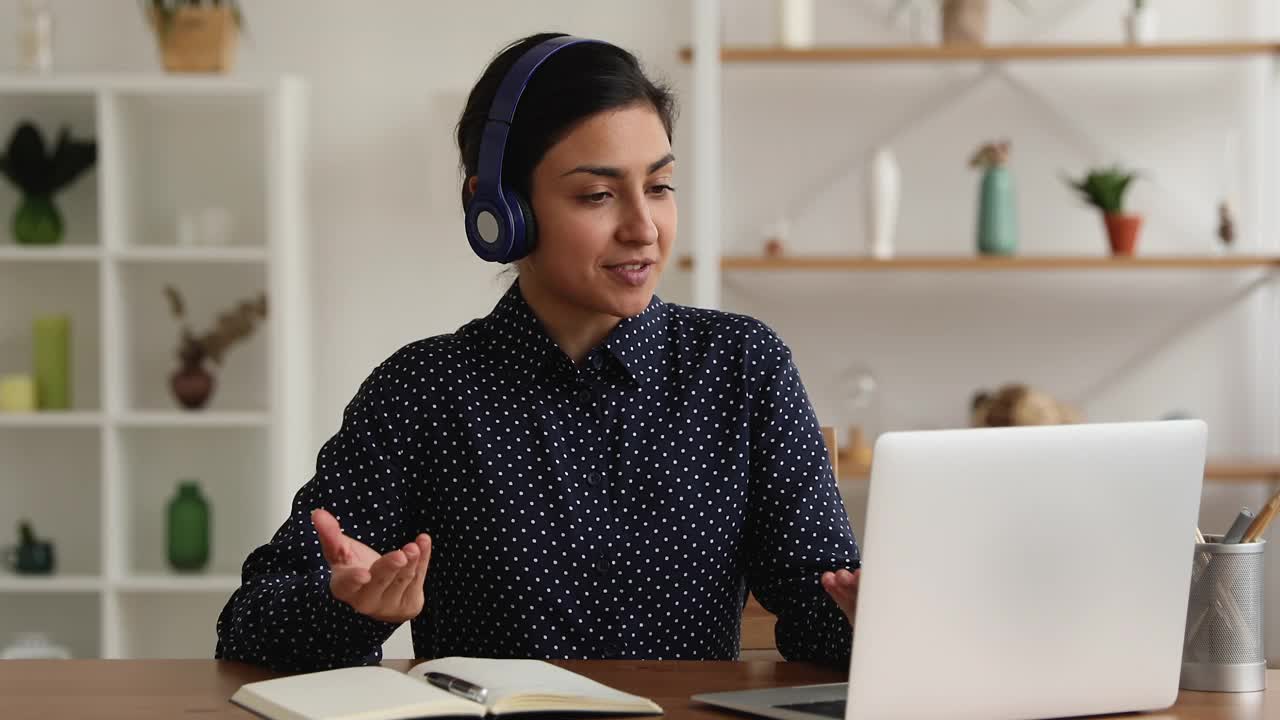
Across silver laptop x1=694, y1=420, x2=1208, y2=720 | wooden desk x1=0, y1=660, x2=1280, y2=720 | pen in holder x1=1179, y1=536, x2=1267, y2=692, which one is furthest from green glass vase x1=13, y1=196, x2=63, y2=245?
pen in holder x1=1179, y1=536, x2=1267, y2=692

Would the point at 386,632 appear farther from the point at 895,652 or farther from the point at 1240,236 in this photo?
the point at 1240,236

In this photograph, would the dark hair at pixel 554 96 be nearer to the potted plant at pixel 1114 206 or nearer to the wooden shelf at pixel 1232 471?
the wooden shelf at pixel 1232 471

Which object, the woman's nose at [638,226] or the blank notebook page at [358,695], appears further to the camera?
the woman's nose at [638,226]

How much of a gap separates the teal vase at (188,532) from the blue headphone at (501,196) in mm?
2064

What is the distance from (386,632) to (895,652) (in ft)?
1.64

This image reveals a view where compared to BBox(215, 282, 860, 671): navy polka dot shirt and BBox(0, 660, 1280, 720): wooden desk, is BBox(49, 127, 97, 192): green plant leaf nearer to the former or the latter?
BBox(215, 282, 860, 671): navy polka dot shirt

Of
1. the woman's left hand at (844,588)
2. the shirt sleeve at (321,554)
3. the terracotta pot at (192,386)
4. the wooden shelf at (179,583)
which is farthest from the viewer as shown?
the terracotta pot at (192,386)

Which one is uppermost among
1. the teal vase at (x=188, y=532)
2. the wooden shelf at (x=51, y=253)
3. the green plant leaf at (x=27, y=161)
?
the green plant leaf at (x=27, y=161)

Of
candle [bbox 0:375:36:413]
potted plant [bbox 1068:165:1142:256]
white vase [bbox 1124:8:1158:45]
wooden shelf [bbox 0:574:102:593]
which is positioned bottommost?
wooden shelf [bbox 0:574:102:593]

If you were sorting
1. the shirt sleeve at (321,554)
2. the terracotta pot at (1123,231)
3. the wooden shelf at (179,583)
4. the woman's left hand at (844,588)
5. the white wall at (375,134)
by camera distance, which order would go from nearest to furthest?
the woman's left hand at (844,588), the shirt sleeve at (321,554), the terracotta pot at (1123,231), the wooden shelf at (179,583), the white wall at (375,134)

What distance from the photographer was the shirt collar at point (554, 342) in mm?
1533

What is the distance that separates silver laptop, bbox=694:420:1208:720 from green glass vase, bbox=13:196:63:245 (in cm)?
268

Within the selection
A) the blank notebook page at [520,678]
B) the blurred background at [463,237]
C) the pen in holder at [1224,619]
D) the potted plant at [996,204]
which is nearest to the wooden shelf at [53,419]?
the blurred background at [463,237]

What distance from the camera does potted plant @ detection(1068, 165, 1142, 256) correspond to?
10.4ft
